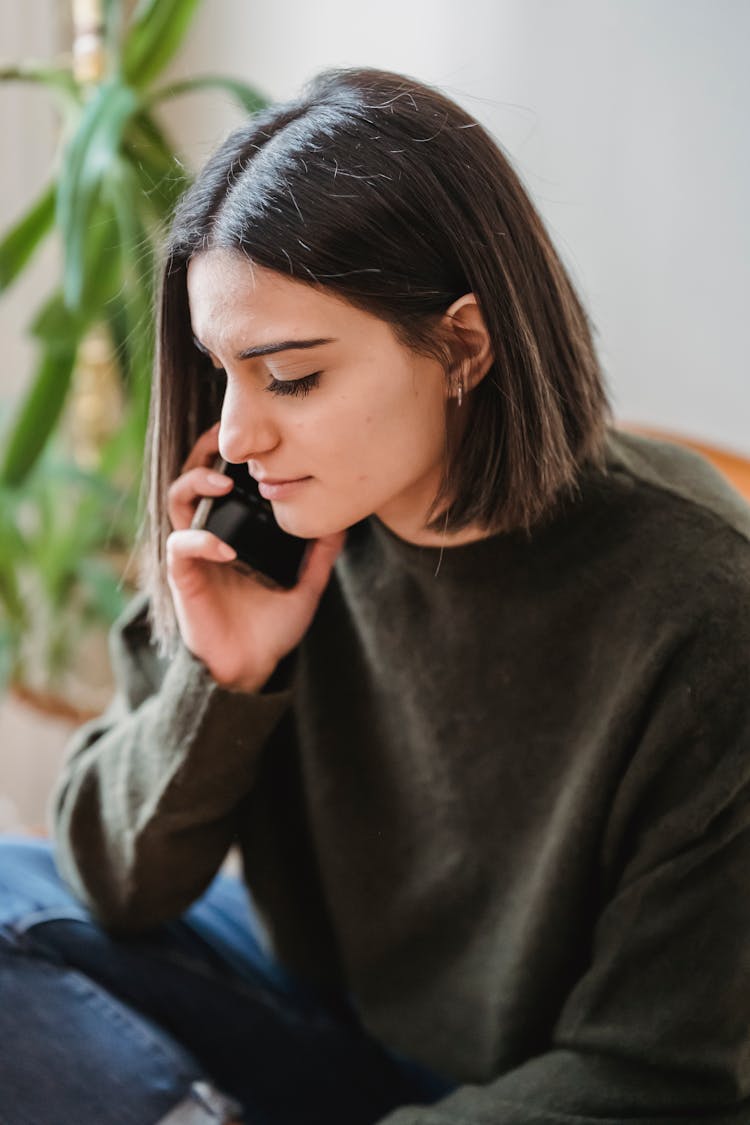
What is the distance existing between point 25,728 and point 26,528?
0.36 metres

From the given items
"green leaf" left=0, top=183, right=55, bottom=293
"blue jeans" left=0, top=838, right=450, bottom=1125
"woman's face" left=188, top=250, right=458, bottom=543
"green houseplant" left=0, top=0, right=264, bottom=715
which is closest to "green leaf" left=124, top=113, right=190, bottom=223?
"green houseplant" left=0, top=0, right=264, bottom=715

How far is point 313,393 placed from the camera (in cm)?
76

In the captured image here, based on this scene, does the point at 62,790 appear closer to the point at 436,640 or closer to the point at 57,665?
the point at 436,640

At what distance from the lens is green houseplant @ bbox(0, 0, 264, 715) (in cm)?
123

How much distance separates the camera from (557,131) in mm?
1362

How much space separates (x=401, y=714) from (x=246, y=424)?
312mm

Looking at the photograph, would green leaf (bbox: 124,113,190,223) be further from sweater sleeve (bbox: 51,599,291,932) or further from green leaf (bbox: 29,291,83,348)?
sweater sleeve (bbox: 51,599,291,932)

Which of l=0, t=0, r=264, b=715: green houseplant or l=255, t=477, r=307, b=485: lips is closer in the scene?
l=255, t=477, r=307, b=485: lips

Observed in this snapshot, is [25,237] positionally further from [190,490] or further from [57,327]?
[190,490]

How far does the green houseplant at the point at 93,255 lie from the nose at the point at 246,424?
34cm

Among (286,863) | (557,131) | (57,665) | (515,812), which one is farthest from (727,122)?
(57,665)

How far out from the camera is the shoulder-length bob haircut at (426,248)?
73 centimetres

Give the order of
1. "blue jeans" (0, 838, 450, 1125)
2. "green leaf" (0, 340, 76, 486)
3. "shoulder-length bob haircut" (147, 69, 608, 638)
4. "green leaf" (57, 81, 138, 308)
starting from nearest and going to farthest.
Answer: "shoulder-length bob haircut" (147, 69, 608, 638) → "blue jeans" (0, 838, 450, 1125) → "green leaf" (57, 81, 138, 308) → "green leaf" (0, 340, 76, 486)

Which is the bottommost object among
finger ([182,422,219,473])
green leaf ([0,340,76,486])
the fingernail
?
green leaf ([0,340,76,486])
